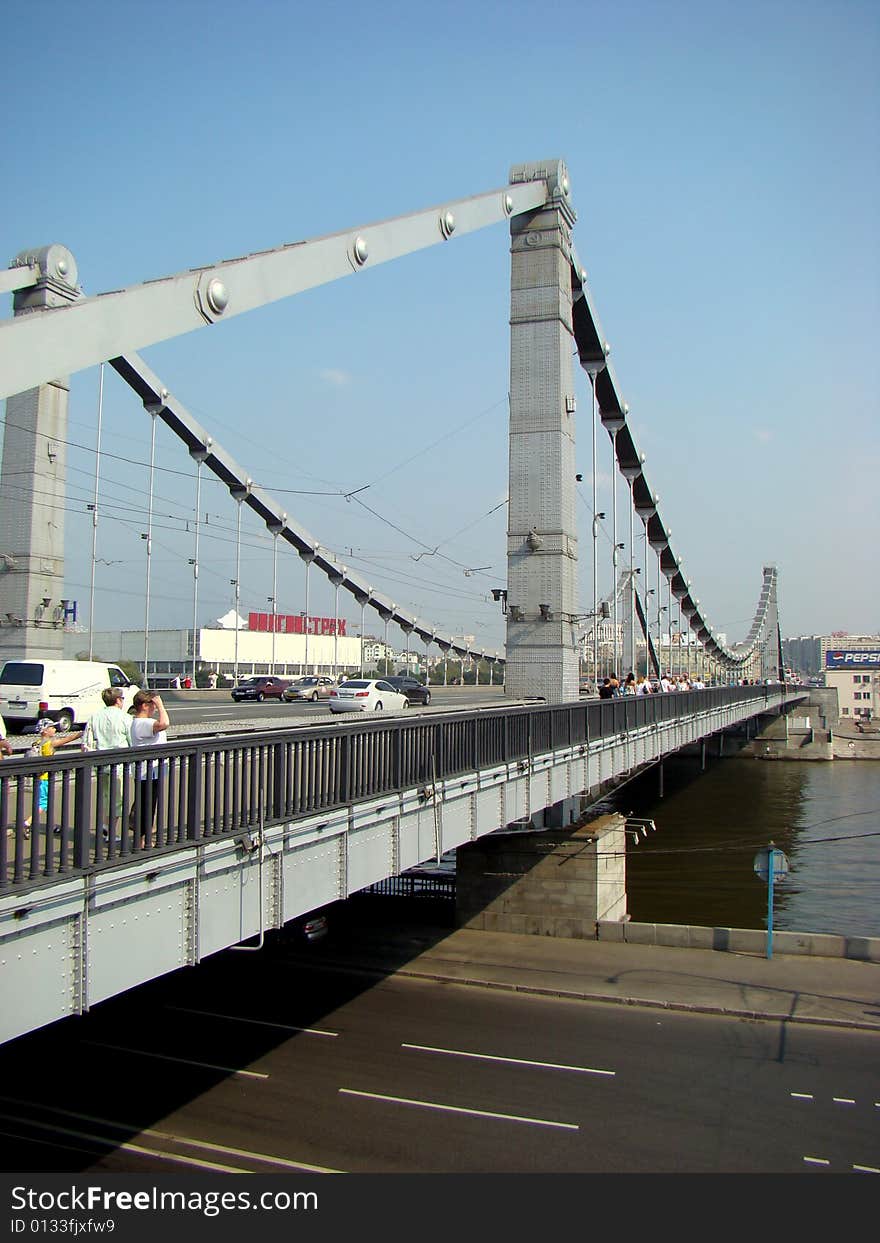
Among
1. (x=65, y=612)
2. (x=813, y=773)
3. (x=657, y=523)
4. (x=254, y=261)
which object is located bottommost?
(x=813, y=773)

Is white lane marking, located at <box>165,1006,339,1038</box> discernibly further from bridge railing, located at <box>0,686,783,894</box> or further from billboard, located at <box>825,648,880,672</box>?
billboard, located at <box>825,648,880,672</box>

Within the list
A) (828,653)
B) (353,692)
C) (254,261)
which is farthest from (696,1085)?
(828,653)

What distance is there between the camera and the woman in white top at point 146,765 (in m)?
7.10

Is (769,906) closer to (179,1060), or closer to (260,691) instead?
(179,1060)

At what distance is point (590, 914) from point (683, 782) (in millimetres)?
44171

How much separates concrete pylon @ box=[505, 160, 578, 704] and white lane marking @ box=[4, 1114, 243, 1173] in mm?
14721

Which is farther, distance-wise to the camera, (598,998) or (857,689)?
(857,689)

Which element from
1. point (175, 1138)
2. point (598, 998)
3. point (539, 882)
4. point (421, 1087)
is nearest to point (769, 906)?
point (598, 998)

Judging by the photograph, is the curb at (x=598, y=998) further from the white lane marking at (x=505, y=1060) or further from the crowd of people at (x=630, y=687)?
the crowd of people at (x=630, y=687)

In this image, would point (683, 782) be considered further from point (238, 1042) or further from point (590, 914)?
point (238, 1042)

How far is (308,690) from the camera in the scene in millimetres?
47188

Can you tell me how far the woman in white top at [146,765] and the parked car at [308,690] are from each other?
32.8 metres

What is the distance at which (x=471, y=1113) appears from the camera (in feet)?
34.8

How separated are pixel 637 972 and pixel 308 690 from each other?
105 feet
